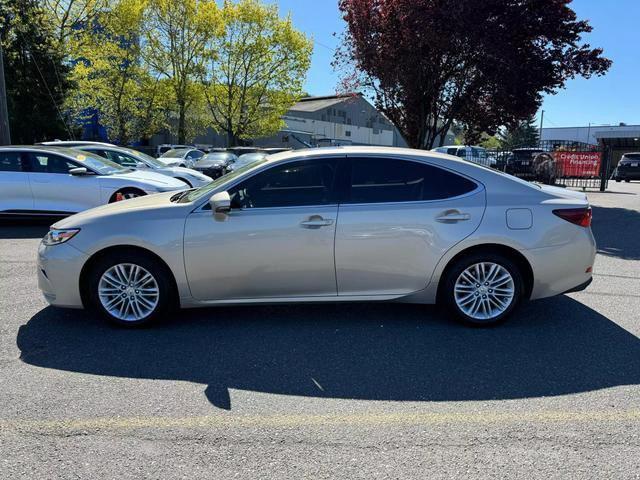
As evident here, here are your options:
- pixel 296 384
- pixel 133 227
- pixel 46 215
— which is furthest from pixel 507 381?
pixel 46 215

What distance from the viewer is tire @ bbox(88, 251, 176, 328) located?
14.7ft

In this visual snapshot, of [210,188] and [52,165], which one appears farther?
[52,165]

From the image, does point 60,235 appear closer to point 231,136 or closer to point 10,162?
point 10,162

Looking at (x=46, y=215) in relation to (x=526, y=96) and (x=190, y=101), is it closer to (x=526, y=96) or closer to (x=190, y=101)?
(x=526, y=96)

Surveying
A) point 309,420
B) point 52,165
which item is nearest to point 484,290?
point 309,420

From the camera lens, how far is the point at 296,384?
3590mm

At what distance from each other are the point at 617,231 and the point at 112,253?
995 cm

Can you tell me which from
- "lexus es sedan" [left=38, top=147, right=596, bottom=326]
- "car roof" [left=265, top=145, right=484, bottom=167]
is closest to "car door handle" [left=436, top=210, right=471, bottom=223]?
"lexus es sedan" [left=38, top=147, right=596, bottom=326]

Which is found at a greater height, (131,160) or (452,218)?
(131,160)

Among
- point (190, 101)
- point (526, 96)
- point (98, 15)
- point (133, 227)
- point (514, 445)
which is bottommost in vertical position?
point (514, 445)

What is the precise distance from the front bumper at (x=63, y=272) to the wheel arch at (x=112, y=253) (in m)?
0.04

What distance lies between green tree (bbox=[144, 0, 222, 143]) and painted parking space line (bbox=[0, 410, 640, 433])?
3442cm

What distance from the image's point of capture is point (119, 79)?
3300 centimetres

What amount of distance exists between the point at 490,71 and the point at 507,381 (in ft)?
42.3
